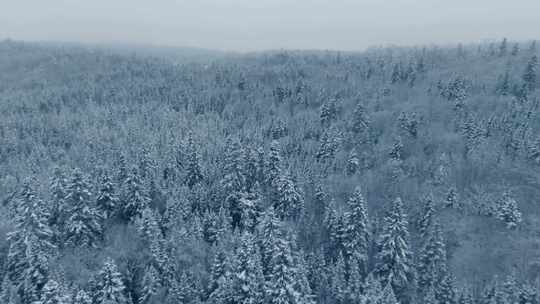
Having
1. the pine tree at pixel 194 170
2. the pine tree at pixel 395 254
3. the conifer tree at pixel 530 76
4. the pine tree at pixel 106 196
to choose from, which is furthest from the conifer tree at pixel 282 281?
the conifer tree at pixel 530 76

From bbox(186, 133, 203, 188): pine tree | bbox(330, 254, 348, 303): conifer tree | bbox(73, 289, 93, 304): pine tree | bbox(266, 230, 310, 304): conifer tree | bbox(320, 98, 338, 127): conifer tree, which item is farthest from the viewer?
bbox(320, 98, 338, 127): conifer tree

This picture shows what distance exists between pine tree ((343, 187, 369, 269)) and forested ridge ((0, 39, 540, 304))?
0.27 meters

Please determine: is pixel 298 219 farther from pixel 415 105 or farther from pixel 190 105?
pixel 190 105

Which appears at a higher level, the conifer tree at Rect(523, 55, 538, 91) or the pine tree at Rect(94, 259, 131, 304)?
the conifer tree at Rect(523, 55, 538, 91)

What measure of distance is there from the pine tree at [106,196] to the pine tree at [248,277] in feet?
82.9

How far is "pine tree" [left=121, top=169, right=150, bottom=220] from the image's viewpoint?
196 ft

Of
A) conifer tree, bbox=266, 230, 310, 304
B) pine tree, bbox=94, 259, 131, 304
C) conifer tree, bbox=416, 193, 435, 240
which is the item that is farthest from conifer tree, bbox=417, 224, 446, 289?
pine tree, bbox=94, 259, 131, 304

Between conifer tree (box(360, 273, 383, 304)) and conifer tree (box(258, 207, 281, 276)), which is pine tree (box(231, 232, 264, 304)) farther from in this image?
conifer tree (box(360, 273, 383, 304))

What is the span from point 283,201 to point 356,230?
531 inches

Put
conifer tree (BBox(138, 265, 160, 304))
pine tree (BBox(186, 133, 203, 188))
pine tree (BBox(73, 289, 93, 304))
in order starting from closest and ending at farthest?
pine tree (BBox(73, 289, 93, 304)) < conifer tree (BBox(138, 265, 160, 304)) < pine tree (BBox(186, 133, 203, 188))

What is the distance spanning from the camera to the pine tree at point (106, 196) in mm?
57741

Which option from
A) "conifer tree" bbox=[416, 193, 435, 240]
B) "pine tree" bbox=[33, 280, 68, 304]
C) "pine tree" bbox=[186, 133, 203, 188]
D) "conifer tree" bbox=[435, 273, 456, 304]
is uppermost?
"pine tree" bbox=[186, 133, 203, 188]

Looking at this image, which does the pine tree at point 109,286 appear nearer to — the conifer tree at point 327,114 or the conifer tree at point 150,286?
Result: the conifer tree at point 150,286

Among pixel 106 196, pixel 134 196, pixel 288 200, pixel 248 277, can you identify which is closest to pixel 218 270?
pixel 248 277
